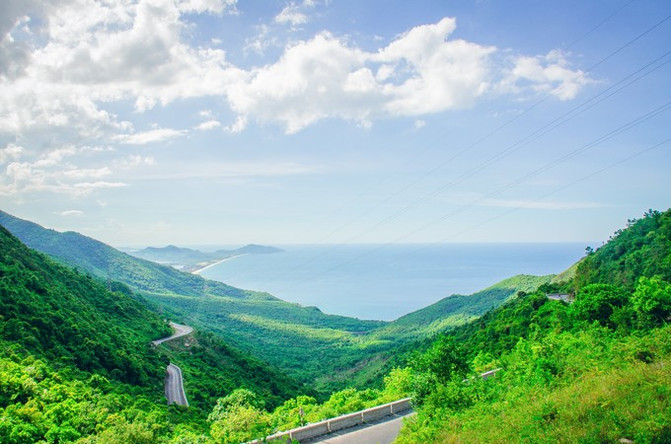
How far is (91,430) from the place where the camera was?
57.2 ft

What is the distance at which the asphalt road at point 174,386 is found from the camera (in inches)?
1444

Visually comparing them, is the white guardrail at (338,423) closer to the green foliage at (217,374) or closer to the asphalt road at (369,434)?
the asphalt road at (369,434)

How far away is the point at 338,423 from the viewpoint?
15578mm

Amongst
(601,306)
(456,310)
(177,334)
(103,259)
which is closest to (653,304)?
(601,306)

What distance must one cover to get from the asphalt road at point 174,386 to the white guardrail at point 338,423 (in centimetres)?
2368

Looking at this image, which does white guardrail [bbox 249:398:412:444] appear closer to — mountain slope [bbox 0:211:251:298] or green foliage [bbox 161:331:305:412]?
green foliage [bbox 161:331:305:412]

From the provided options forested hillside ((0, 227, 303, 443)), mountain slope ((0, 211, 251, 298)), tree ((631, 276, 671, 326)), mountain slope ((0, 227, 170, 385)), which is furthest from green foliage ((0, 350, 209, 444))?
mountain slope ((0, 211, 251, 298))

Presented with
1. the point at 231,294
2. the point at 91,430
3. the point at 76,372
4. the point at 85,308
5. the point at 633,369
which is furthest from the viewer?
the point at 231,294

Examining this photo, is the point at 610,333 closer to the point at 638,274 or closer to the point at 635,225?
the point at 638,274

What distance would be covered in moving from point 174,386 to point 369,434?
30756mm

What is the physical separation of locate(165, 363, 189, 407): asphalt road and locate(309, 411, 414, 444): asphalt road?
24.0m

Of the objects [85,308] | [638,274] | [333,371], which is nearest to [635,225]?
[638,274]

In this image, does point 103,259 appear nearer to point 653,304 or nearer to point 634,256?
point 634,256

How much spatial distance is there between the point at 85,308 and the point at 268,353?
46865 millimetres
